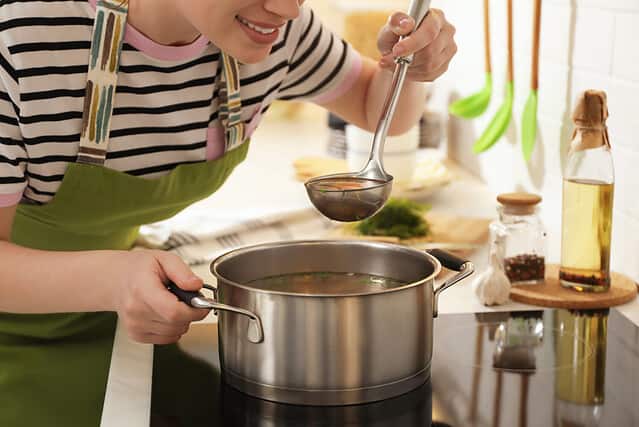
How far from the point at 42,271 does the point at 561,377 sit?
0.55 m

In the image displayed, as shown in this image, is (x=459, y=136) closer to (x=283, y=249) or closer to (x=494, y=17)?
(x=494, y=17)

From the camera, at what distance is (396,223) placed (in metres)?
1.50

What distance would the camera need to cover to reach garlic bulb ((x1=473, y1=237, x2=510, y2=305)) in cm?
119

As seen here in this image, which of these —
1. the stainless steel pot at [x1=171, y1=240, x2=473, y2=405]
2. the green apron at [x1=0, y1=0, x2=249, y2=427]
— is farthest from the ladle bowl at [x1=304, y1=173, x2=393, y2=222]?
the green apron at [x1=0, y1=0, x2=249, y2=427]

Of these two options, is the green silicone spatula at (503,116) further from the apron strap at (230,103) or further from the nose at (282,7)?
the nose at (282,7)

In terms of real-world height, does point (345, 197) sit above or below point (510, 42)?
below

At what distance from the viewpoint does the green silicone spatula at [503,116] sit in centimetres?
167

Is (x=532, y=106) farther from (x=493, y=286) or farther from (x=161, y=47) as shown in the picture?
(x=161, y=47)

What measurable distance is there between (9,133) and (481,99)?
1054 mm

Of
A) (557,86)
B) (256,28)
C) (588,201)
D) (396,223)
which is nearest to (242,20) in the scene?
(256,28)

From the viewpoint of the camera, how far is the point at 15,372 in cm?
106

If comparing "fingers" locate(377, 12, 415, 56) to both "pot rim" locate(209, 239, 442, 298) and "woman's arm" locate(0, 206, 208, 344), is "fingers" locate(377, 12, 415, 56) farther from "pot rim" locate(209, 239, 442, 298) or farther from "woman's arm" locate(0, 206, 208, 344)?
"woman's arm" locate(0, 206, 208, 344)

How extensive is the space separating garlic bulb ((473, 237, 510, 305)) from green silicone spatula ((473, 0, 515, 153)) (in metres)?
0.57

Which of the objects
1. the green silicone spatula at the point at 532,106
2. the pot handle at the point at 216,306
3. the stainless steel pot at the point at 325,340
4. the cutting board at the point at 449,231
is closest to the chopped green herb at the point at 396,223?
the cutting board at the point at 449,231
